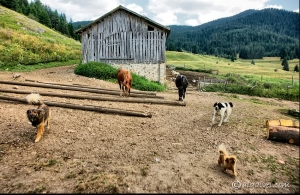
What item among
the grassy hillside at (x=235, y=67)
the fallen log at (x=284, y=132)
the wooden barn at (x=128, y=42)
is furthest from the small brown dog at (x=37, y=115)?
the grassy hillside at (x=235, y=67)

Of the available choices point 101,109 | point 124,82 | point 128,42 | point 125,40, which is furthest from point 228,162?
point 125,40

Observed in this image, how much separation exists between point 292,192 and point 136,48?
18397 mm

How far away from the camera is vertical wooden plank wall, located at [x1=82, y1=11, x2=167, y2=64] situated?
20.8 meters

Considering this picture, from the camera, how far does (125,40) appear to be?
21062mm

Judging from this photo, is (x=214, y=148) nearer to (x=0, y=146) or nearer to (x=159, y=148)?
(x=159, y=148)

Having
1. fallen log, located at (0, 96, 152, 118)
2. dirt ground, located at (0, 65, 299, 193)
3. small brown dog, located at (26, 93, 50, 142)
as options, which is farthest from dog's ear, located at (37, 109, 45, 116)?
fallen log, located at (0, 96, 152, 118)

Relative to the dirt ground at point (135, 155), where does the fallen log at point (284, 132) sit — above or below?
above

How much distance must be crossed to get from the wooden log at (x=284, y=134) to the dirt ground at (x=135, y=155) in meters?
0.19

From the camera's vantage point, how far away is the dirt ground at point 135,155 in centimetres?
451

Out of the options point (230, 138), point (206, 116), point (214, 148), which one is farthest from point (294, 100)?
point (214, 148)

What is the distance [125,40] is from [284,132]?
1686 centimetres

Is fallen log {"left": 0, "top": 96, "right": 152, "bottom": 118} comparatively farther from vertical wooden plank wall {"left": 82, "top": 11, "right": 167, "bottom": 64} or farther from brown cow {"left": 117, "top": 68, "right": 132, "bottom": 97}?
vertical wooden plank wall {"left": 82, "top": 11, "right": 167, "bottom": 64}

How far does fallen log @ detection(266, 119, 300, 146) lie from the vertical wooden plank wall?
15.1 m

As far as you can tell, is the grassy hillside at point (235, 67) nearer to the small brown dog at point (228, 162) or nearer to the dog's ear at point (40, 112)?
the small brown dog at point (228, 162)
